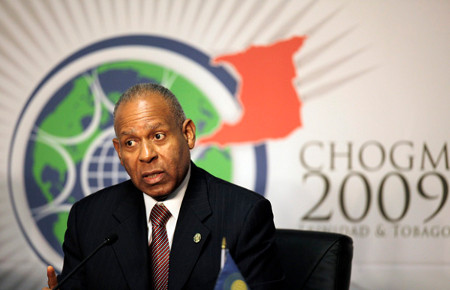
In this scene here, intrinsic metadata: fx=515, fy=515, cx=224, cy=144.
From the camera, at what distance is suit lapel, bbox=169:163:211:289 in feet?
5.67

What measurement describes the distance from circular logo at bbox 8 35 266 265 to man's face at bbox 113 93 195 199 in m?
1.30

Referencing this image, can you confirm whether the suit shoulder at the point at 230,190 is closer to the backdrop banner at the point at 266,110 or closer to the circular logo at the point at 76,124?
the backdrop banner at the point at 266,110

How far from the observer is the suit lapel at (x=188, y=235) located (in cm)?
173

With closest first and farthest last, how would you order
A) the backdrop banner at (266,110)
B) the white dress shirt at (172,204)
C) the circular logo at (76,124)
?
the white dress shirt at (172,204) → the backdrop banner at (266,110) → the circular logo at (76,124)

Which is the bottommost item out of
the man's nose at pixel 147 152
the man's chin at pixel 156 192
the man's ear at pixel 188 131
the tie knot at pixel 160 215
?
the tie knot at pixel 160 215

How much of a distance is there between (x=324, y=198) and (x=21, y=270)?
187 centimetres

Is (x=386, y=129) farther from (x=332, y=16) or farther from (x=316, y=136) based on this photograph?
(x=332, y=16)

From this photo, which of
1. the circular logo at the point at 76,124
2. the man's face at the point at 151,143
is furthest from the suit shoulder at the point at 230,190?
the circular logo at the point at 76,124

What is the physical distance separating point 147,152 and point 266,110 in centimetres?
140

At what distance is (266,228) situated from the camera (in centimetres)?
184

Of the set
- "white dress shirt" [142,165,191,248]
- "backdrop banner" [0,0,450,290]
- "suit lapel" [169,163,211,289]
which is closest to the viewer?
"suit lapel" [169,163,211,289]

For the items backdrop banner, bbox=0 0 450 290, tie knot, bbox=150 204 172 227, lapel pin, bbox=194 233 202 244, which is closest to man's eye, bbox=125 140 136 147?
tie knot, bbox=150 204 172 227

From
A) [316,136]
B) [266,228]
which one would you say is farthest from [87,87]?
[266,228]

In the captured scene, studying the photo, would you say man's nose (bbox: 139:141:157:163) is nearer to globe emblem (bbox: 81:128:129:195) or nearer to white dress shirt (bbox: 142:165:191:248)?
white dress shirt (bbox: 142:165:191:248)
